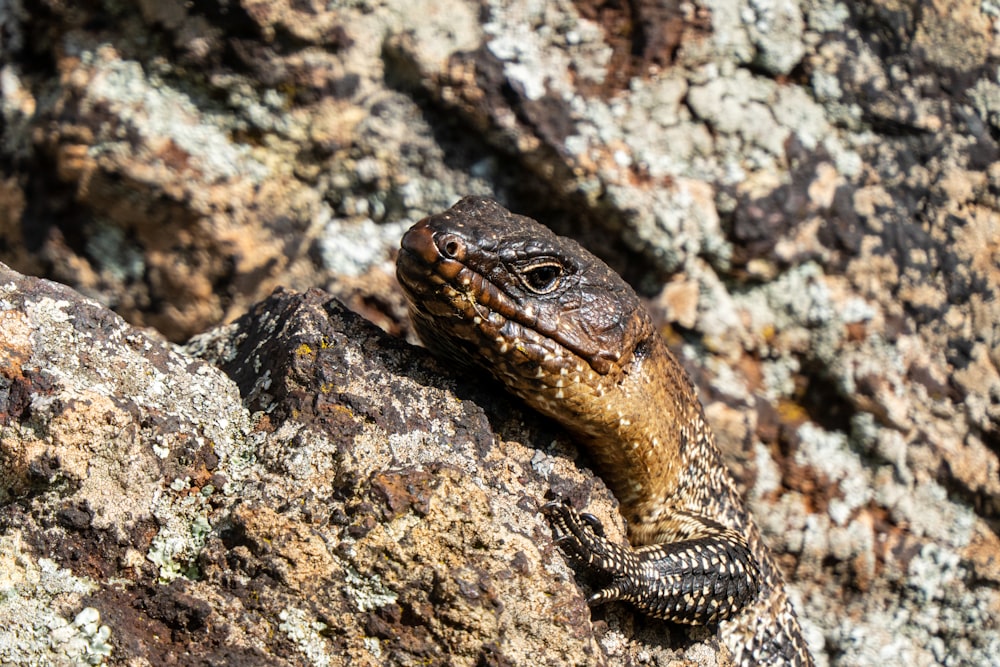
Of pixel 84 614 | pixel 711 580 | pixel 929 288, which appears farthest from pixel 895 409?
pixel 84 614

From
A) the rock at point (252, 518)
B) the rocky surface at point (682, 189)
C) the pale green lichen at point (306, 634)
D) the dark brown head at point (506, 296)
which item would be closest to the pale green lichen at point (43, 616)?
the rock at point (252, 518)

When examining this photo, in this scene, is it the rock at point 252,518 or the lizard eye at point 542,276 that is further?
the lizard eye at point 542,276

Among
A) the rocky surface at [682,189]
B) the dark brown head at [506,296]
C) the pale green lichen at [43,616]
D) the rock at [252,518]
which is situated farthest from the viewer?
the rocky surface at [682,189]

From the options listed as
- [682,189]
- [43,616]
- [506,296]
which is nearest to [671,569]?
[506,296]

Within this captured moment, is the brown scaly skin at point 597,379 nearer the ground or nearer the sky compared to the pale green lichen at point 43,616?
nearer the sky

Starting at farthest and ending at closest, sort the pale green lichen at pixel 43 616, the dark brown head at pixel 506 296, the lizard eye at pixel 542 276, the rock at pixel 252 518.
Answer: the lizard eye at pixel 542 276
the dark brown head at pixel 506 296
the rock at pixel 252 518
the pale green lichen at pixel 43 616

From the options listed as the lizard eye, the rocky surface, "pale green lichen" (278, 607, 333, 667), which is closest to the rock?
"pale green lichen" (278, 607, 333, 667)

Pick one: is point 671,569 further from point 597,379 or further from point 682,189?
point 682,189

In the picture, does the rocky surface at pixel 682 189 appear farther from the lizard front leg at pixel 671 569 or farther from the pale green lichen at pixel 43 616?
the pale green lichen at pixel 43 616
